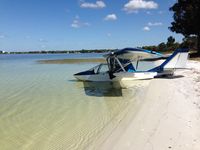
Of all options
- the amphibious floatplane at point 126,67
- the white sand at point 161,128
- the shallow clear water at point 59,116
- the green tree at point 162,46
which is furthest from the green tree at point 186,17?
the green tree at point 162,46

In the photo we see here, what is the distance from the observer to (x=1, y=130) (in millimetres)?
6414

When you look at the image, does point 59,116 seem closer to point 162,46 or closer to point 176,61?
point 176,61

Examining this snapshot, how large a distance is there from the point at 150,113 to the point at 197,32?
28626 mm

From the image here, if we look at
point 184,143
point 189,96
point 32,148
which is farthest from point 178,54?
point 32,148

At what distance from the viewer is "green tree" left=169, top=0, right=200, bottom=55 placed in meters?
30.9

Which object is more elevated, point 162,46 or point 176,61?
point 176,61

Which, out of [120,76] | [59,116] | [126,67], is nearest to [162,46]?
[126,67]

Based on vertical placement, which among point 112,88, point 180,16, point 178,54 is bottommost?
point 112,88

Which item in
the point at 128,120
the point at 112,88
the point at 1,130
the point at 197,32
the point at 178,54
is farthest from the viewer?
the point at 197,32

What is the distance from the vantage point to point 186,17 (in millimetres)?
31891

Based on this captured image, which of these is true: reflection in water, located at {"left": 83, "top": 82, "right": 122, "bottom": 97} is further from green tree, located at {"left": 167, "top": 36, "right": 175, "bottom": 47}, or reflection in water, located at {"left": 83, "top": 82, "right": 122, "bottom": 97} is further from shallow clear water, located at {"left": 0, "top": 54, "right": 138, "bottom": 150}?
green tree, located at {"left": 167, "top": 36, "right": 175, "bottom": 47}

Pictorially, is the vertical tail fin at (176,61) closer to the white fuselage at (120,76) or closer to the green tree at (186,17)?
the white fuselage at (120,76)

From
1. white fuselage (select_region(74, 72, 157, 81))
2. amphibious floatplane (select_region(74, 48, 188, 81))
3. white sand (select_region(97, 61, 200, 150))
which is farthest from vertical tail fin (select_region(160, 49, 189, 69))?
white sand (select_region(97, 61, 200, 150))

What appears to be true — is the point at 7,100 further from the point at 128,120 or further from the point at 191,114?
the point at 191,114
